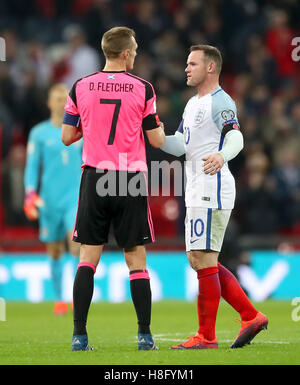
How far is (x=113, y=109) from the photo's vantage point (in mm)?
6051

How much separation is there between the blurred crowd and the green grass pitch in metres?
2.40

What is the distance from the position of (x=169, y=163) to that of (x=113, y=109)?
23.7 ft

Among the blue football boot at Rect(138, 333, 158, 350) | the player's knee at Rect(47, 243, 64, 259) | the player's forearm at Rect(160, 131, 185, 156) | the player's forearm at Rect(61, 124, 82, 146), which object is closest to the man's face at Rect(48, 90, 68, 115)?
the player's knee at Rect(47, 243, 64, 259)

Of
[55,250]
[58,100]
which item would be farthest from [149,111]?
[55,250]

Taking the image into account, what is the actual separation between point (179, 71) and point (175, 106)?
1210 millimetres

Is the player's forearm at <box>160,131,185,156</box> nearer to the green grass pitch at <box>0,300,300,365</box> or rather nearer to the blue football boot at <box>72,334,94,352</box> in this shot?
the green grass pitch at <box>0,300,300,365</box>

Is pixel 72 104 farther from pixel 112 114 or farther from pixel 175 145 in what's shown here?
pixel 175 145

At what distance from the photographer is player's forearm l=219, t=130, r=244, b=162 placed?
615cm

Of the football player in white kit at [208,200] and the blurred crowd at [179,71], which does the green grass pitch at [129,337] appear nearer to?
the football player in white kit at [208,200]

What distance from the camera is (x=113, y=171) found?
19.9 ft

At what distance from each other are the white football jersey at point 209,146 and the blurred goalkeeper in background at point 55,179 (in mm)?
3823

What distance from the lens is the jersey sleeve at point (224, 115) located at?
6.34m
